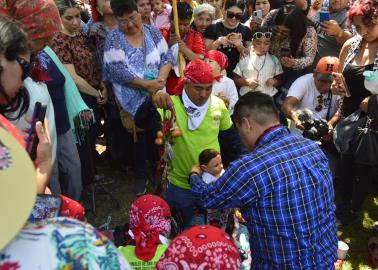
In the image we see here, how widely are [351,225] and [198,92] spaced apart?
206 centimetres

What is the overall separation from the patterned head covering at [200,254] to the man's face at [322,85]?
2.64 m

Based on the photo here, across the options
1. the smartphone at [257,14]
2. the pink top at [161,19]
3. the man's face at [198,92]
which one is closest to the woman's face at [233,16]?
the smartphone at [257,14]

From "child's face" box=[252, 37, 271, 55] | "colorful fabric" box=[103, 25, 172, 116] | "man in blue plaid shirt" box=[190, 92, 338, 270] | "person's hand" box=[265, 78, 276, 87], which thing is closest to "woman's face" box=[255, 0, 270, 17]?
"child's face" box=[252, 37, 271, 55]

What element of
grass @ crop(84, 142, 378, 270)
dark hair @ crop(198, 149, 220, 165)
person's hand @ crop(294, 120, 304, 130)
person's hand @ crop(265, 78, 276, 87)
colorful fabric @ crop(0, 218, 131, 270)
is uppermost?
colorful fabric @ crop(0, 218, 131, 270)

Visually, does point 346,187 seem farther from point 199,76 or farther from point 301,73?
point 199,76

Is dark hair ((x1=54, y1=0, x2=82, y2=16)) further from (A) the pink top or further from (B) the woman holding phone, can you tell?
(B) the woman holding phone

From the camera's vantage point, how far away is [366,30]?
3.47m

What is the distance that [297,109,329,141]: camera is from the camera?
3.75 m

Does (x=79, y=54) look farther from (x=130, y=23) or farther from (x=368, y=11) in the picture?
(x=368, y=11)

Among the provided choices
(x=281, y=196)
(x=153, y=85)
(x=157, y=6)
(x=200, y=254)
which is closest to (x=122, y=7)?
(x=153, y=85)

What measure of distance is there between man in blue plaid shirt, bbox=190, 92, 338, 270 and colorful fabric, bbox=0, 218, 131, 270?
1.22 meters

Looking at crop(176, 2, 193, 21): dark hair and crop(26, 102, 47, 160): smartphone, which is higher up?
crop(176, 2, 193, 21): dark hair

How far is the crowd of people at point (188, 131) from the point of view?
1704mm

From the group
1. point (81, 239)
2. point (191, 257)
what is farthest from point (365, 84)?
point (81, 239)
